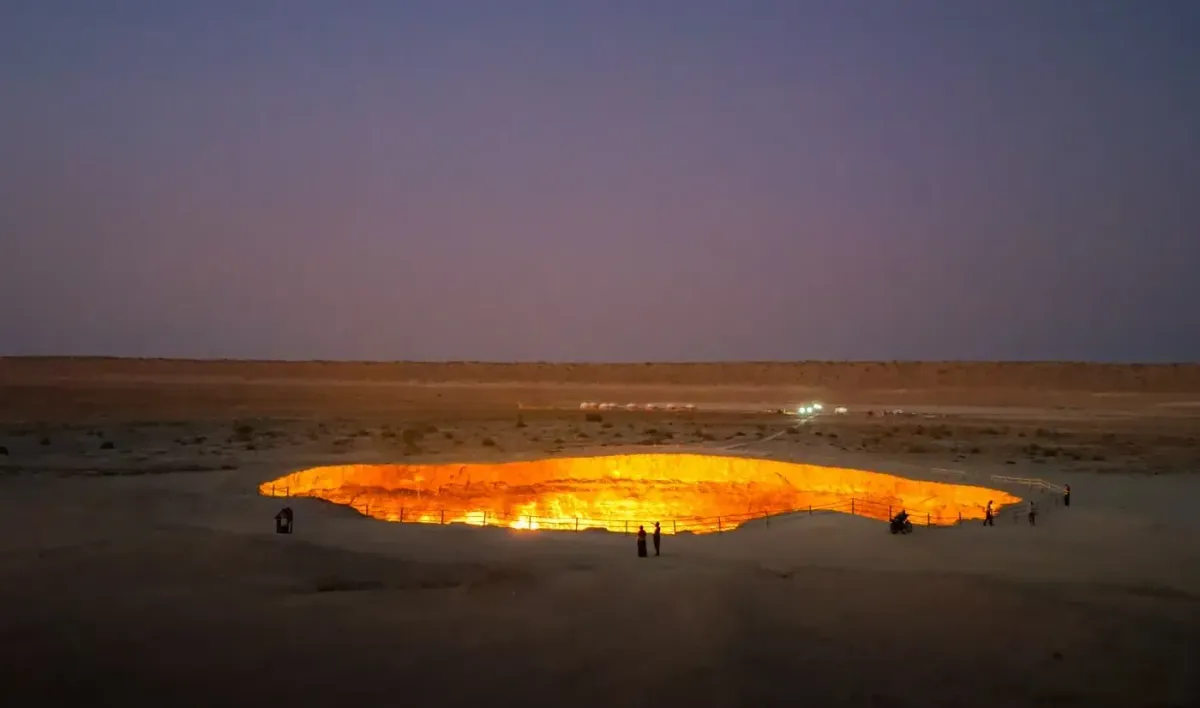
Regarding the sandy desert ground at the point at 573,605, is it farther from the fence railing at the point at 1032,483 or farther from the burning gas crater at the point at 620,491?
the burning gas crater at the point at 620,491

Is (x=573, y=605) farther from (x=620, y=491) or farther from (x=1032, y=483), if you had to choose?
(x=1032, y=483)

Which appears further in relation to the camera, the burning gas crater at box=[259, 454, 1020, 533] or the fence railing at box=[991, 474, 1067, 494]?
the burning gas crater at box=[259, 454, 1020, 533]

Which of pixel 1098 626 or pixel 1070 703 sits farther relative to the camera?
pixel 1098 626

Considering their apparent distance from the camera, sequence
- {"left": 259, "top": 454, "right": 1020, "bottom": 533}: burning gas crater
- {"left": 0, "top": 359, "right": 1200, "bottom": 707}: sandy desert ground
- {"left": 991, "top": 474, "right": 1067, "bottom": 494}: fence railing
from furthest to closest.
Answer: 1. {"left": 259, "top": 454, "right": 1020, "bottom": 533}: burning gas crater
2. {"left": 991, "top": 474, "right": 1067, "bottom": 494}: fence railing
3. {"left": 0, "top": 359, "right": 1200, "bottom": 707}: sandy desert ground

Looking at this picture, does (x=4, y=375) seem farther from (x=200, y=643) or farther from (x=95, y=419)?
(x=200, y=643)

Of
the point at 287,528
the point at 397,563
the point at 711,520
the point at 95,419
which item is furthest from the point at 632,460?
the point at 95,419

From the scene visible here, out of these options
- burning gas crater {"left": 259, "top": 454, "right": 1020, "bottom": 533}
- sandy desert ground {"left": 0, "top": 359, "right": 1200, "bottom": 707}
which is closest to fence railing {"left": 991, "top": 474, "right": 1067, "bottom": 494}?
sandy desert ground {"left": 0, "top": 359, "right": 1200, "bottom": 707}

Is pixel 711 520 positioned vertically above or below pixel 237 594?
below

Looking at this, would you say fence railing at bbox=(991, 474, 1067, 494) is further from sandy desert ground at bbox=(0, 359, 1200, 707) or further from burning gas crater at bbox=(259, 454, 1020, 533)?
burning gas crater at bbox=(259, 454, 1020, 533)
